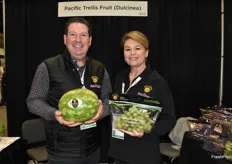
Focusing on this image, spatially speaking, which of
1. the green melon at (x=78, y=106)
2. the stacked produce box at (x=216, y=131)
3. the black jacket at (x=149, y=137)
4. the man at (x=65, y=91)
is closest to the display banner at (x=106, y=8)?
the man at (x=65, y=91)

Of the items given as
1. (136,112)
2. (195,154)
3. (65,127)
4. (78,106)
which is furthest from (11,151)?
(195,154)

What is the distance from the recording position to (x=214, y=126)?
67.2 inches

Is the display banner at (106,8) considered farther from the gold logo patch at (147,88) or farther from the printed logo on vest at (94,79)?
the gold logo patch at (147,88)

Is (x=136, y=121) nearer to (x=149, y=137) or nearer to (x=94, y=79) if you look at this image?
(x=149, y=137)

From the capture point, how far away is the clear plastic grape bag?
1.37m

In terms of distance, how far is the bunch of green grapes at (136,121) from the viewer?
53.9 inches

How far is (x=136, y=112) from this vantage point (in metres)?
1.37

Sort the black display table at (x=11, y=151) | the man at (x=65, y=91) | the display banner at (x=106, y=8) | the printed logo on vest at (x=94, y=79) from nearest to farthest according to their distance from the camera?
1. the man at (x=65, y=91)
2. the printed logo on vest at (x=94, y=79)
3. the black display table at (x=11, y=151)
4. the display banner at (x=106, y=8)

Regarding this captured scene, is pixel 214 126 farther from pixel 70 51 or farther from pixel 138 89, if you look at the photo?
pixel 70 51

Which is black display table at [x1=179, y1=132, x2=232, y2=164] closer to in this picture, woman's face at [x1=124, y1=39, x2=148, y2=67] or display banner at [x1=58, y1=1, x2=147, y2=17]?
woman's face at [x1=124, y1=39, x2=148, y2=67]

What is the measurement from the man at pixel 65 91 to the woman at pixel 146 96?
253 mm

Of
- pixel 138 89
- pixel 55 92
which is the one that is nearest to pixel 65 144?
pixel 55 92

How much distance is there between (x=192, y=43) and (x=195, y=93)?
93 cm

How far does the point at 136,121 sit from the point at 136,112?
6 centimetres
